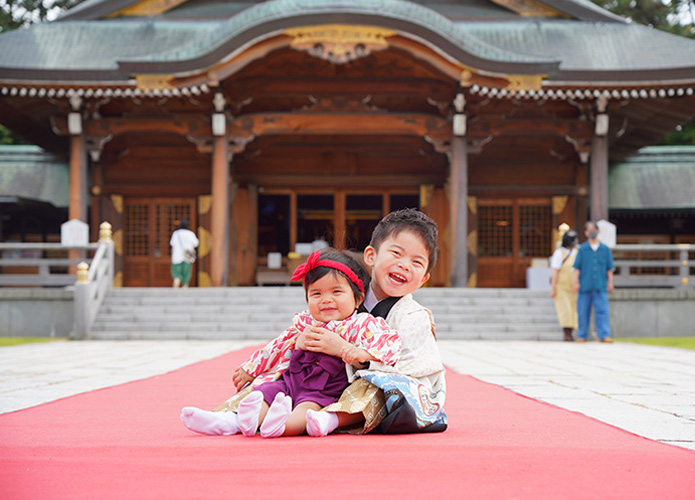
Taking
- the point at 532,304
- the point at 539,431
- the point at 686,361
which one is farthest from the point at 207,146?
the point at 539,431

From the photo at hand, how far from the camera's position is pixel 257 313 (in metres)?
12.2

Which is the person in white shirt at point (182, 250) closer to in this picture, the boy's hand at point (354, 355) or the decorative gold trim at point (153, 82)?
the decorative gold trim at point (153, 82)

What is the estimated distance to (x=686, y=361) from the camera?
312 inches

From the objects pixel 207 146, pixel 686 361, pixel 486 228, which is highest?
pixel 207 146

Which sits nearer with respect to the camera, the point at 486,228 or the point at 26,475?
the point at 26,475

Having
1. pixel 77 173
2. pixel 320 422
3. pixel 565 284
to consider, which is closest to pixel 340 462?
pixel 320 422

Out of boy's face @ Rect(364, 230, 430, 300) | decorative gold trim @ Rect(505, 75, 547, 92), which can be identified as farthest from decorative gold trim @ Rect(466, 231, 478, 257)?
boy's face @ Rect(364, 230, 430, 300)

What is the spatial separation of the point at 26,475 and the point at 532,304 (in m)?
11.0

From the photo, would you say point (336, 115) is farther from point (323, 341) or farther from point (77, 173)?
point (323, 341)

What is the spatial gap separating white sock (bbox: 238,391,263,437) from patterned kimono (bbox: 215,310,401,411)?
22 cm

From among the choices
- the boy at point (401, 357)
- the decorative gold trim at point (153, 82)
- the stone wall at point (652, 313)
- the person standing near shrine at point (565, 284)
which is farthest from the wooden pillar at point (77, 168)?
the boy at point (401, 357)

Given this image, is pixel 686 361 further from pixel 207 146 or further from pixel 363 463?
pixel 207 146

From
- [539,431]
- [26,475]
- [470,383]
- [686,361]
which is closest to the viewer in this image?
[26,475]

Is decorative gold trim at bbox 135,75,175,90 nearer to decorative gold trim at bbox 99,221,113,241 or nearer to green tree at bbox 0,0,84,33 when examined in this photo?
decorative gold trim at bbox 99,221,113,241
